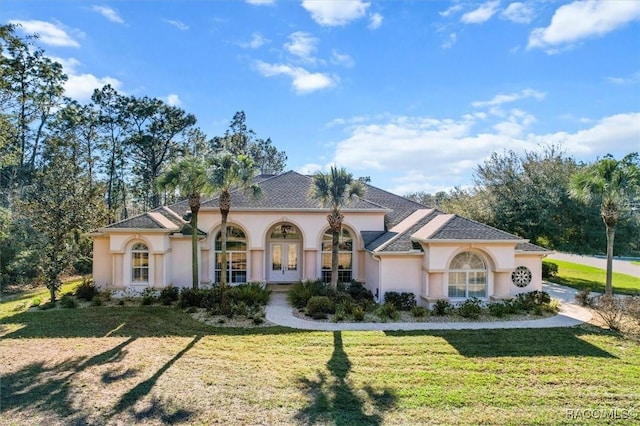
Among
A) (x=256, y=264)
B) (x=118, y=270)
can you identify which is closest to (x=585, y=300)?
(x=256, y=264)

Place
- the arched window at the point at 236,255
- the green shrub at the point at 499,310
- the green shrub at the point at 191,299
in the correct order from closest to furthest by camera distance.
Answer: the green shrub at the point at 499,310 < the green shrub at the point at 191,299 < the arched window at the point at 236,255

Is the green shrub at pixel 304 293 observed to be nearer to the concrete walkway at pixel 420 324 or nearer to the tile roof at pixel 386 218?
the concrete walkway at pixel 420 324

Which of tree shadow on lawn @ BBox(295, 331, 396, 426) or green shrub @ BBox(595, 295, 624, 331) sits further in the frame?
green shrub @ BBox(595, 295, 624, 331)

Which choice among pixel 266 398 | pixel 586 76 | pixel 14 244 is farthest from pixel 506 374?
pixel 14 244

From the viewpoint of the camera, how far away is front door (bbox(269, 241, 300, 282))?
24.1 m

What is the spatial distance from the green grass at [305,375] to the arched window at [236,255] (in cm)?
775

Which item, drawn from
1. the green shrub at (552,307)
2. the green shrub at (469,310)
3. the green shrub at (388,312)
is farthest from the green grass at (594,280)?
the green shrub at (388,312)

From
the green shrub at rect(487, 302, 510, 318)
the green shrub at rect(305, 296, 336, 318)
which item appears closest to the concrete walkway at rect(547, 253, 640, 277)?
the green shrub at rect(487, 302, 510, 318)

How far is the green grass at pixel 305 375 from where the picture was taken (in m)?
8.06

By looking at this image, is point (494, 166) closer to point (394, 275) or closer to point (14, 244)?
point (394, 275)

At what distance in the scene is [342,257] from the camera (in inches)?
912

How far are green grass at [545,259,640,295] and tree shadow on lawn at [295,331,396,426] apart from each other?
74.9ft

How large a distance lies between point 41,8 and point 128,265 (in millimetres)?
12850

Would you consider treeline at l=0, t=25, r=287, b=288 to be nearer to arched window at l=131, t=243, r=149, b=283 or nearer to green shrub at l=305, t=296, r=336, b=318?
arched window at l=131, t=243, r=149, b=283
